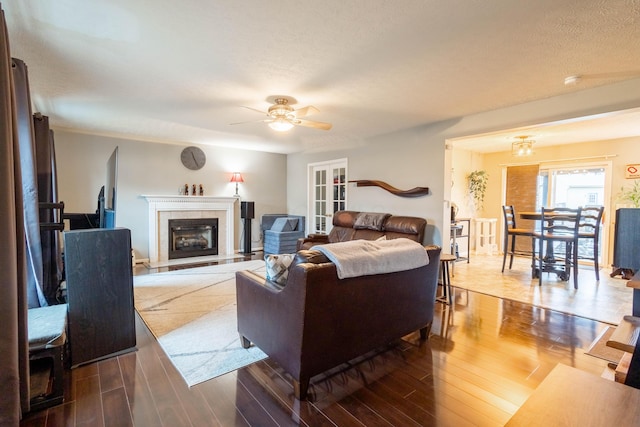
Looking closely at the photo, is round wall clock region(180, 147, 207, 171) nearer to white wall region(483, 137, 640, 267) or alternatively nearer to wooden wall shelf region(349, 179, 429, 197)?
wooden wall shelf region(349, 179, 429, 197)

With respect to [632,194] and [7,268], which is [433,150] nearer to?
[632,194]

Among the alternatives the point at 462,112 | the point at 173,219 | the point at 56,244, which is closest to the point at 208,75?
the point at 56,244

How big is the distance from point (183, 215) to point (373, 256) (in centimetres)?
489

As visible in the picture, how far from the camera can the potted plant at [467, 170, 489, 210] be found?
21.9 feet

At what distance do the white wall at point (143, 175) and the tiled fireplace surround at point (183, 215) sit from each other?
19 cm

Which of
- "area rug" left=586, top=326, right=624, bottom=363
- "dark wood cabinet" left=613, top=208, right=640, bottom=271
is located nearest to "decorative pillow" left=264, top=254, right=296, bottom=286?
"area rug" left=586, top=326, right=624, bottom=363

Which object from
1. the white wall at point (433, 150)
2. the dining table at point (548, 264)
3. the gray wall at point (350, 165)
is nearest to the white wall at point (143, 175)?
the gray wall at point (350, 165)

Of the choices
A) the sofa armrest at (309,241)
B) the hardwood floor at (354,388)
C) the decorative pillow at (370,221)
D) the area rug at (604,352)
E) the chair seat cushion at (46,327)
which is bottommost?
the hardwood floor at (354,388)

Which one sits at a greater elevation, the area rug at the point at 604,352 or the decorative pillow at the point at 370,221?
the decorative pillow at the point at 370,221

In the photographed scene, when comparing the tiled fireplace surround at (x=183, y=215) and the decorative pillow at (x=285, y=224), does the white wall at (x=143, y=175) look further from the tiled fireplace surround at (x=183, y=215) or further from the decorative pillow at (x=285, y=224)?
the decorative pillow at (x=285, y=224)

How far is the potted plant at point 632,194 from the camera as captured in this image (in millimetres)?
5008

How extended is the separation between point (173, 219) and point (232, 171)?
1.61 meters

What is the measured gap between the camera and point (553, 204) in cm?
627

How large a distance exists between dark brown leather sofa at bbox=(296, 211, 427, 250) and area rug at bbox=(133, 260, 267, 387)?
1.61 meters
